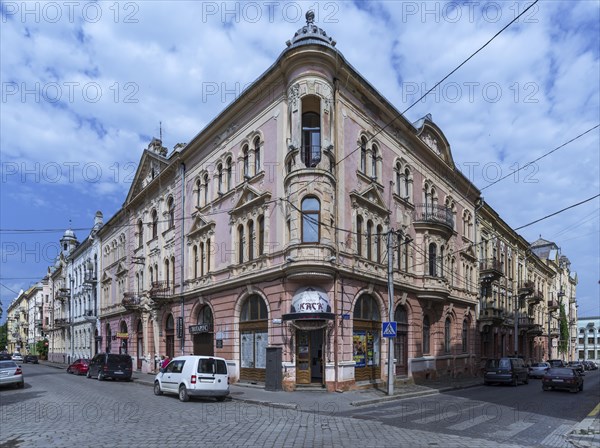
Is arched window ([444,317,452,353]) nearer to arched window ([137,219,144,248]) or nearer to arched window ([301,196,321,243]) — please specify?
arched window ([301,196,321,243])

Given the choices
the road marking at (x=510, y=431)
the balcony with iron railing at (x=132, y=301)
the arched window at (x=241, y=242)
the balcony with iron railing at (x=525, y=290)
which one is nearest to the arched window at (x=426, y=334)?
the arched window at (x=241, y=242)

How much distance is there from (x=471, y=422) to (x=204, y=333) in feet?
57.9

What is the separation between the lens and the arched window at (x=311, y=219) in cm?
2230

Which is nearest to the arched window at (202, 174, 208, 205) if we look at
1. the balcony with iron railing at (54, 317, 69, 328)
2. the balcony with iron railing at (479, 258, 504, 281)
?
the balcony with iron railing at (479, 258, 504, 281)

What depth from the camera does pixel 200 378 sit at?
19141mm

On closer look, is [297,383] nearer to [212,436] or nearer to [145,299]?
[212,436]

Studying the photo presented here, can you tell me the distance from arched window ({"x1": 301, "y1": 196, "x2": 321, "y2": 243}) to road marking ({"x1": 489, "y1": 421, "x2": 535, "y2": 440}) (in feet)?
35.0

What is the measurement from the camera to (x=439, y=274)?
32.6 metres

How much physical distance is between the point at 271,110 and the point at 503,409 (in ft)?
51.6

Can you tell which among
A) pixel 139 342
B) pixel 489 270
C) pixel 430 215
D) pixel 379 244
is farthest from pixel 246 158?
pixel 489 270

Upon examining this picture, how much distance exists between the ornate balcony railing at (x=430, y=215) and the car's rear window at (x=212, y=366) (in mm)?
15637

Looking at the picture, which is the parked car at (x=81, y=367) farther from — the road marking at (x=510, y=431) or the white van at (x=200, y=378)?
the road marking at (x=510, y=431)

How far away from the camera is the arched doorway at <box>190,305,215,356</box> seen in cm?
2838

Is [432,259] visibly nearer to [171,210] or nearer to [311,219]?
[311,219]
